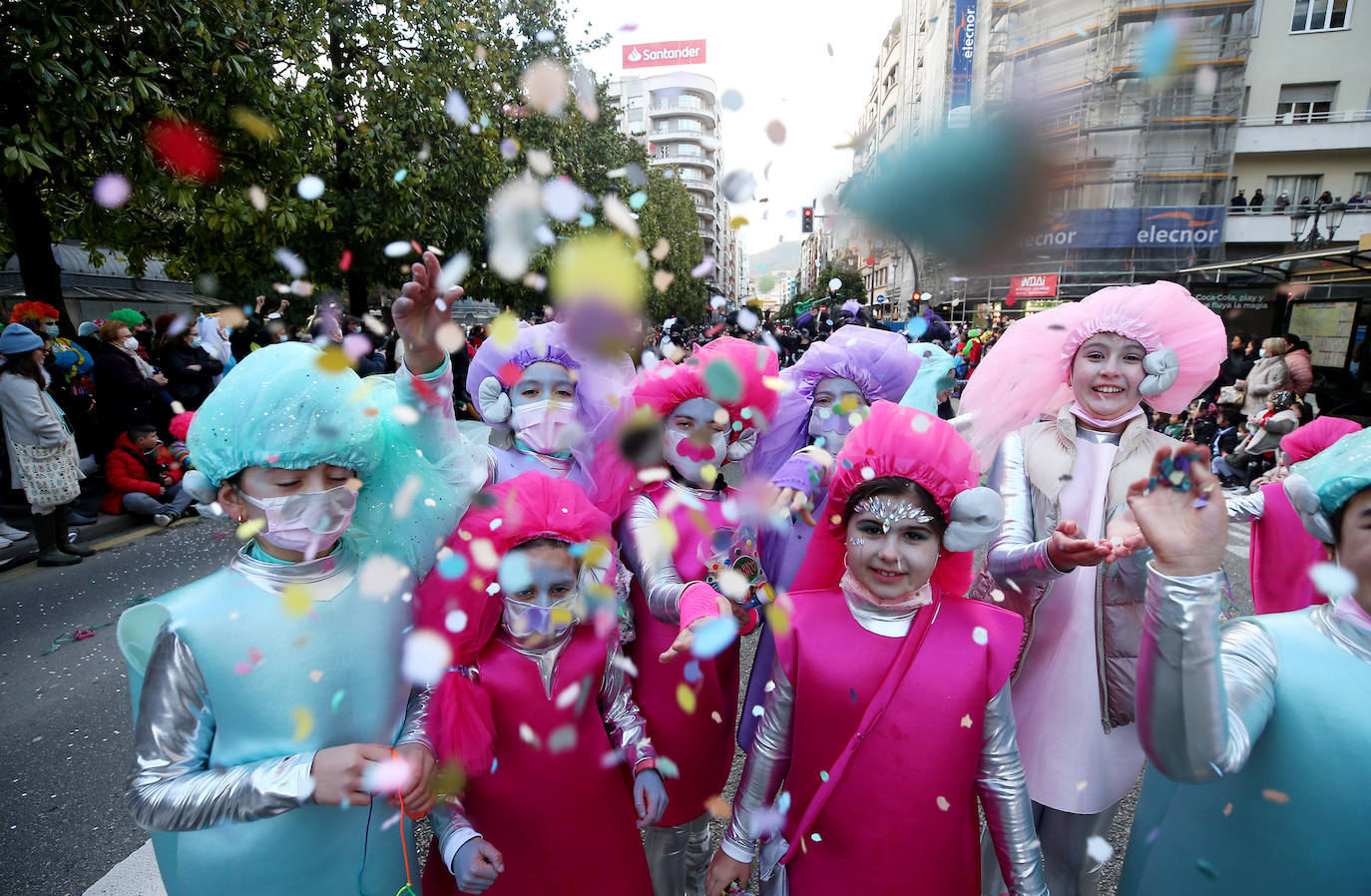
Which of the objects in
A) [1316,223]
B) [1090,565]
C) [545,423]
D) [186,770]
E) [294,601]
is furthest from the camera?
[1316,223]

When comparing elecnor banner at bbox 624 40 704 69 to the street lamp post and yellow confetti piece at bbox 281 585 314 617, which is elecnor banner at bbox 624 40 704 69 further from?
yellow confetti piece at bbox 281 585 314 617

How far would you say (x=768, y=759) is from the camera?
69.6 inches

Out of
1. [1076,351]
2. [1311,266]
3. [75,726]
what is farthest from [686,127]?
[1076,351]

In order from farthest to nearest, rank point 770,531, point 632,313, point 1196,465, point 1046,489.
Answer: point 632,313, point 770,531, point 1046,489, point 1196,465

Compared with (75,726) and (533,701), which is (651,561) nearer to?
(533,701)

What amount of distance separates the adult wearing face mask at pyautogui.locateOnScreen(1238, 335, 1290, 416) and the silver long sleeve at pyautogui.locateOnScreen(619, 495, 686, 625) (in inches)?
352

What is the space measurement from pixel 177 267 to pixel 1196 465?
11.0 m

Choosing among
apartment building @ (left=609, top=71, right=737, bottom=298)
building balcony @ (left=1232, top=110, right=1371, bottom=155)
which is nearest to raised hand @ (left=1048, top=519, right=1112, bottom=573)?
building balcony @ (left=1232, top=110, right=1371, bottom=155)

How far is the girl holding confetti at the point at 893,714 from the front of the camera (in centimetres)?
161

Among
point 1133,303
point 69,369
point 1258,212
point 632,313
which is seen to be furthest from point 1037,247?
point 1258,212

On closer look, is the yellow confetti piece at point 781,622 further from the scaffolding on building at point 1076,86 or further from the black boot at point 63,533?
the black boot at point 63,533

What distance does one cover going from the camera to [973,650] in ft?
5.39

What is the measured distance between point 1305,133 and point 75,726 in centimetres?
2936

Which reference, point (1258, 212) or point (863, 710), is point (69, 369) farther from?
point (1258, 212)
